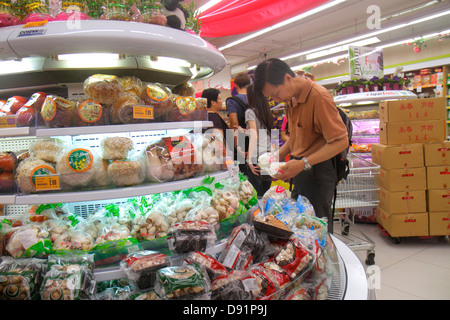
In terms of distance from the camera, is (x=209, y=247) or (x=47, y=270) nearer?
(x=47, y=270)

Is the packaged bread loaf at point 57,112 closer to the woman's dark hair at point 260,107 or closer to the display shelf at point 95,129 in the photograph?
the display shelf at point 95,129

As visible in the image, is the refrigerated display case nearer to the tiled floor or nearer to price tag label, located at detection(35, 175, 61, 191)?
price tag label, located at detection(35, 175, 61, 191)

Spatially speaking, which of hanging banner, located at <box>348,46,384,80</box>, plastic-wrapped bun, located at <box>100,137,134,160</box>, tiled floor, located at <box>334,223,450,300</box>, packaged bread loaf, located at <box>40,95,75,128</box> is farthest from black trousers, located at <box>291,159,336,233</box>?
hanging banner, located at <box>348,46,384,80</box>

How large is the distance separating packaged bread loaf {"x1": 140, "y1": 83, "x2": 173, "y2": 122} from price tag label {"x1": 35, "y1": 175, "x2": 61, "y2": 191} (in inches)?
19.7

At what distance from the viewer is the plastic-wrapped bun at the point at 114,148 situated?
1.33 meters

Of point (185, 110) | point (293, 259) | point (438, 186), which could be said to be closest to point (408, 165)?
point (438, 186)

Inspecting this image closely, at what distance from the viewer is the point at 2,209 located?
6.45ft

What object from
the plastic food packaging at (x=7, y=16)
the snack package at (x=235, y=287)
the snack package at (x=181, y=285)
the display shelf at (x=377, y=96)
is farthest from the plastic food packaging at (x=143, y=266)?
the display shelf at (x=377, y=96)

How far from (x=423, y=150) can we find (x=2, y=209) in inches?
156

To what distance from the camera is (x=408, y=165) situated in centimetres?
339

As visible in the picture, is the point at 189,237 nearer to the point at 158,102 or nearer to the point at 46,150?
the point at 158,102

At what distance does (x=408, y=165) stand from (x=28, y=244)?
359 cm
